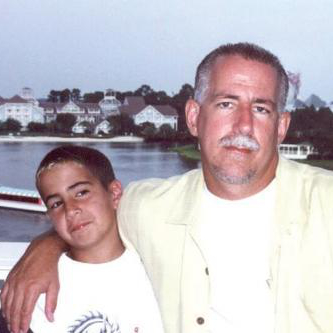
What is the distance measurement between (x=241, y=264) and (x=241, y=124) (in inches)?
9.7

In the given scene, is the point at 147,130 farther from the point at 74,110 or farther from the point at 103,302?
the point at 103,302

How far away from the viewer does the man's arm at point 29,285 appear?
0.91m

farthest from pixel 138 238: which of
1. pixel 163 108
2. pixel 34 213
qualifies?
pixel 34 213

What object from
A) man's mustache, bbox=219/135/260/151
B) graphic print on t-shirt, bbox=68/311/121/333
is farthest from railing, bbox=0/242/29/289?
man's mustache, bbox=219/135/260/151

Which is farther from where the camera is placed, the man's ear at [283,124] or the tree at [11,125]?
the tree at [11,125]

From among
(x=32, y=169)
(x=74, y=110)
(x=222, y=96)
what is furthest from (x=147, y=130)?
(x=222, y=96)

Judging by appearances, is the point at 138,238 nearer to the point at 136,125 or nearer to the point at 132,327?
the point at 132,327

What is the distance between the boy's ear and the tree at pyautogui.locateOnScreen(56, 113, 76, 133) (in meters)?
5.75

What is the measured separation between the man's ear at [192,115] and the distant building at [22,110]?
19.6ft

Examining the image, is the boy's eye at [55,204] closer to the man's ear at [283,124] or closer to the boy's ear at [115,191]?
the boy's ear at [115,191]

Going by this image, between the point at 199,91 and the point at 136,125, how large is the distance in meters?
5.92

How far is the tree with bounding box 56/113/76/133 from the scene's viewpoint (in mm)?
6762

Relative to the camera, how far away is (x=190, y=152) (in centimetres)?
807

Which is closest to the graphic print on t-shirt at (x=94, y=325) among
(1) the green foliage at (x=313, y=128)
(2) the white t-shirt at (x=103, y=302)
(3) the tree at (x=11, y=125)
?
(2) the white t-shirt at (x=103, y=302)
